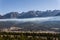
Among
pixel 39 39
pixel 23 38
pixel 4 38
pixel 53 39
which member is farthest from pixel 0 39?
pixel 53 39

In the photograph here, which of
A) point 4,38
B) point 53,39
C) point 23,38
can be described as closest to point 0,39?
point 4,38

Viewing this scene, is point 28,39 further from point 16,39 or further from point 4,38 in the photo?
point 4,38

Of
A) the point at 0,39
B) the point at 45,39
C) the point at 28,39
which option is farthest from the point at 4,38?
the point at 45,39

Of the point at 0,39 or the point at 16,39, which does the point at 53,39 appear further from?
the point at 0,39

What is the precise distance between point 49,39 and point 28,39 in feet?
4.96

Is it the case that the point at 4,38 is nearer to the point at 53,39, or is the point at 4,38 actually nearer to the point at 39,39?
the point at 39,39

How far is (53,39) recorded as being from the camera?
15016mm

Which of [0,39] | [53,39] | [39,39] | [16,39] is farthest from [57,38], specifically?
[0,39]

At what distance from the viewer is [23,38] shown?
14.7 meters

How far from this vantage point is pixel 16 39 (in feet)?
47.8

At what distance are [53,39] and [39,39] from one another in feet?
3.52

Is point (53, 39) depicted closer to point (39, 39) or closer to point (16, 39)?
point (39, 39)

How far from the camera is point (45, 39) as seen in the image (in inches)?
582

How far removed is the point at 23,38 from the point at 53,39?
6.74 feet
